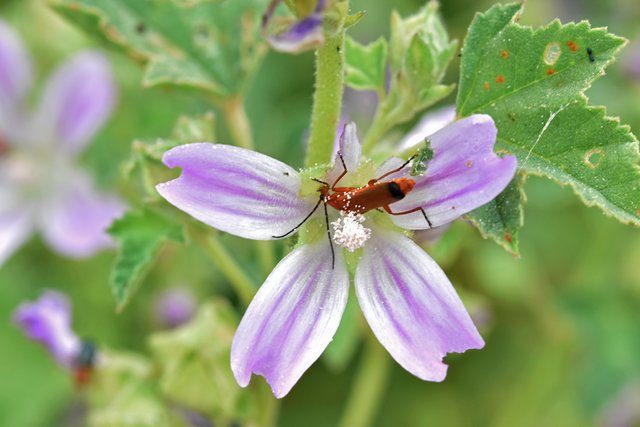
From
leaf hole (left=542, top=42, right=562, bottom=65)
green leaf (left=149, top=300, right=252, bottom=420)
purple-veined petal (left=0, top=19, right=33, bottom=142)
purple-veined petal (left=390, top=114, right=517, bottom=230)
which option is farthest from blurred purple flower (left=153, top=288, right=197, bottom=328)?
leaf hole (left=542, top=42, right=562, bottom=65)

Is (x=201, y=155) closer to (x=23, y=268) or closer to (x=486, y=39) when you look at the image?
(x=486, y=39)

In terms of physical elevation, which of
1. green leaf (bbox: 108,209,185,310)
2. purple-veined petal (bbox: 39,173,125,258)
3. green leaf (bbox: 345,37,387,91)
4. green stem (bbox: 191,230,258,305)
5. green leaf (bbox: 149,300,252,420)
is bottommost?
purple-veined petal (bbox: 39,173,125,258)

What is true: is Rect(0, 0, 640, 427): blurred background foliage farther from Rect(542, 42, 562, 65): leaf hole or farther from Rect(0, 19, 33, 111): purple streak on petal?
Rect(542, 42, 562, 65): leaf hole

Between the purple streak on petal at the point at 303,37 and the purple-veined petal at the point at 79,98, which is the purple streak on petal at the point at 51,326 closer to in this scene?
the purple streak on petal at the point at 303,37

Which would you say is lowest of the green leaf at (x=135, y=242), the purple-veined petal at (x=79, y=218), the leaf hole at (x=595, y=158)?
the purple-veined petal at (x=79, y=218)

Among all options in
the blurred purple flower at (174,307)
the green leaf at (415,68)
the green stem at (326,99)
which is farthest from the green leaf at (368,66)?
the blurred purple flower at (174,307)

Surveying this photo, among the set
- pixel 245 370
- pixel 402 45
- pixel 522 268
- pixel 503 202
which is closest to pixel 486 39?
pixel 402 45

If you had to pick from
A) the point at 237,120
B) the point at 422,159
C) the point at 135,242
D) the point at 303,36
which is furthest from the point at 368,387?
the point at 303,36
